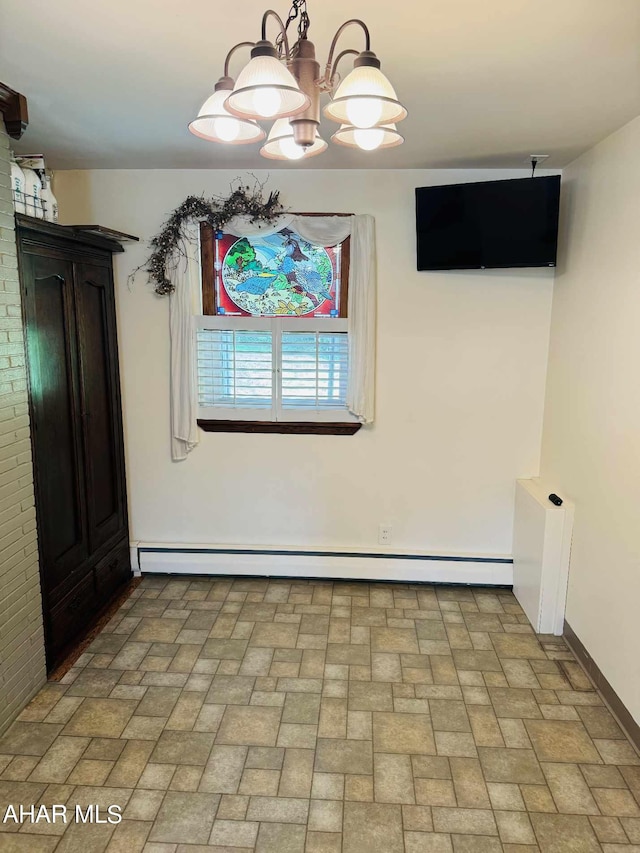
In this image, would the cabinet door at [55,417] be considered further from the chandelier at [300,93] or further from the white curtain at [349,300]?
the chandelier at [300,93]

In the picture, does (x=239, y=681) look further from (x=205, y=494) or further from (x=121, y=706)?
(x=205, y=494)

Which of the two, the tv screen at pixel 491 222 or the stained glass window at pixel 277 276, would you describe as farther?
the stained glass window at pixel 277 276

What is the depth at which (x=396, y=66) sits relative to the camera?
1923mm

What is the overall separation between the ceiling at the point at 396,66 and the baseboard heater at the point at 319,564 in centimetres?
246

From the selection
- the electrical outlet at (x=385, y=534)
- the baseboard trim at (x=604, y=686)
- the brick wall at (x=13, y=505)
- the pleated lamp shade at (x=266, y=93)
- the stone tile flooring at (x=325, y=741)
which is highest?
the pleated lamp shade at (x=266, y=93)

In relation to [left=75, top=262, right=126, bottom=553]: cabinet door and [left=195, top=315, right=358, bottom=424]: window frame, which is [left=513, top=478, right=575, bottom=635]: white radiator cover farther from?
[left=75, top=262, right=126, bottom=553]: cabinet door

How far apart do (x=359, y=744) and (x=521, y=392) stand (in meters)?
2.26

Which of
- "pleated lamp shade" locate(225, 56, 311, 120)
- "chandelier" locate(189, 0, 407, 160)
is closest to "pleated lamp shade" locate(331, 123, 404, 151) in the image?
"chandelier" locate(189, 0, 407, 160)

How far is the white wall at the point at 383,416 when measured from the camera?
3420 mm

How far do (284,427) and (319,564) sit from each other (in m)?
0.96

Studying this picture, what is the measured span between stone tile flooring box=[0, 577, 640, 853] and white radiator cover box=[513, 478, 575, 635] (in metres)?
0.12

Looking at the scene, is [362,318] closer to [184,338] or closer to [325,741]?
[184,338]

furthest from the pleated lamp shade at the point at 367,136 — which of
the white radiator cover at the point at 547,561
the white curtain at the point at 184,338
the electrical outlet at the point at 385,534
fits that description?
the electrical outlet at the point at 385,534

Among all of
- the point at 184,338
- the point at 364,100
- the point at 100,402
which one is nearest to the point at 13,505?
the point at 100,402
